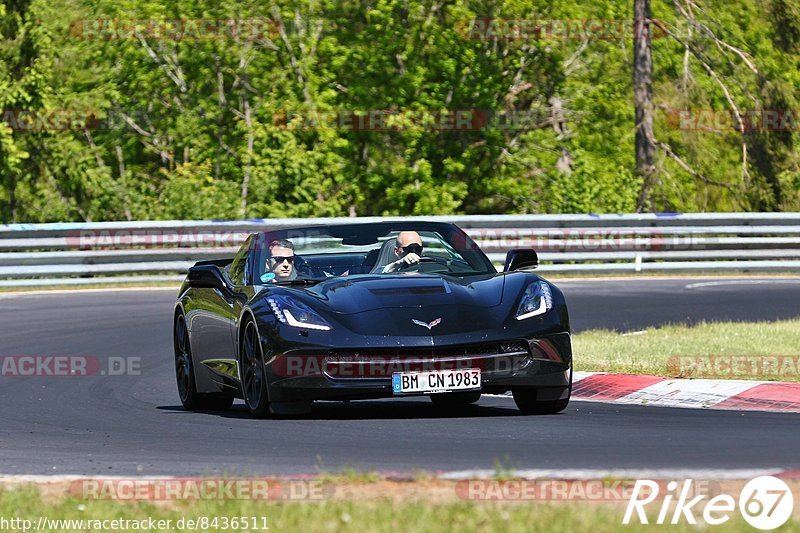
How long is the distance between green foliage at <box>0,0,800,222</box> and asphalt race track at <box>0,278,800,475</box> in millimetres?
17421

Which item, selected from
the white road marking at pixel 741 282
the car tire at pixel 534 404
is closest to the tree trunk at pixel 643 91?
the white road marking at pixel 741 282

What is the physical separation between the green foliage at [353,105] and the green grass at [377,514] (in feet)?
78.6

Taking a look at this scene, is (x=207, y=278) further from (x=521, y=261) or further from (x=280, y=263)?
(x=521, y=261)

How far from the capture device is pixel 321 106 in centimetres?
3347

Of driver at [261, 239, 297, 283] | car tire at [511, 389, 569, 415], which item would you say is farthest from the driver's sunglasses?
car tire at [511, 389, 569, 415]

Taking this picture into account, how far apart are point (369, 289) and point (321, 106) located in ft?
78.0

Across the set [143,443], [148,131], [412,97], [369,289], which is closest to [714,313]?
[369,289]

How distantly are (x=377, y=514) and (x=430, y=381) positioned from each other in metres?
3.36

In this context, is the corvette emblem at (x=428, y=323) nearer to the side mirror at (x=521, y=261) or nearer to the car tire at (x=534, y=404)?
the car tire at (x=534, y=404)

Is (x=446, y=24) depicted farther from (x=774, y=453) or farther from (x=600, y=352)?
(x=774, y=453)

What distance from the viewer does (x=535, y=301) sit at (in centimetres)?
997

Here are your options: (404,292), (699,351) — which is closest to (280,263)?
(404,292)

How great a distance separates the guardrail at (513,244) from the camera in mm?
24141

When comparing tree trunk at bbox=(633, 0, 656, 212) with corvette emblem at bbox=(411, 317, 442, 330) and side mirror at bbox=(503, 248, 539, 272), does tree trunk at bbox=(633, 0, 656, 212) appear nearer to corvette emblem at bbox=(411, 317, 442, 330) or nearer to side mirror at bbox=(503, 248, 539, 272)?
side mirror at bbox=(503, 248, 539, 272)
